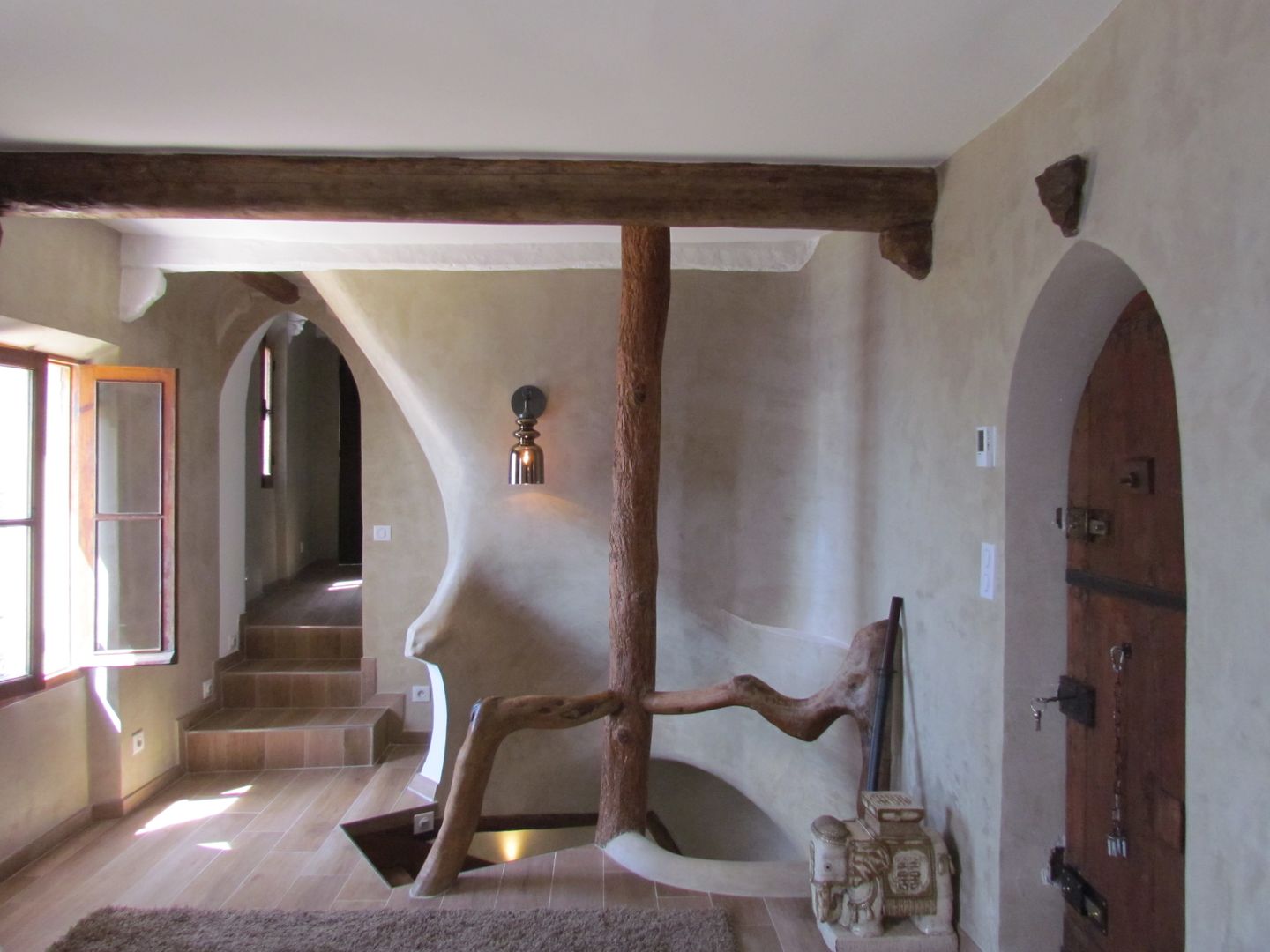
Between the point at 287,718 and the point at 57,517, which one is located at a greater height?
the point at 57,517

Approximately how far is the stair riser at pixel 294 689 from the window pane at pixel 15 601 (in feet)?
5.62

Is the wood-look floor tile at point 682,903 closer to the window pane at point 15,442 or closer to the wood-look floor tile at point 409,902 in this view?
the wood-look floor tile at point 409,902

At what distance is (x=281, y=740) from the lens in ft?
14.6

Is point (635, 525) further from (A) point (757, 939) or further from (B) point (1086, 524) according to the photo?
(B) point (1086, 524)

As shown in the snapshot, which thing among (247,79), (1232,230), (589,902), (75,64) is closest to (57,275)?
(75,64)

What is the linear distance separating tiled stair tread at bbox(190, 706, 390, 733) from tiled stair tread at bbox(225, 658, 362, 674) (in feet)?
0.70

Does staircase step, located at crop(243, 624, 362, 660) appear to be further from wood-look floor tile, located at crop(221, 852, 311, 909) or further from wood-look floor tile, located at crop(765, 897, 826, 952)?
wood-look floor tile, located at crop(765, 897, 826, 952)

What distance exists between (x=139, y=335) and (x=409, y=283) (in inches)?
48.7

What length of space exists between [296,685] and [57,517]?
75.4 inches

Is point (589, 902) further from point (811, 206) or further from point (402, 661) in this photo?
point (402, 661)

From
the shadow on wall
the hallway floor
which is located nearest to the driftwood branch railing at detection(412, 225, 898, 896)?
the shadow on wall

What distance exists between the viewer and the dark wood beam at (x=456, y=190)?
2426 millimetres

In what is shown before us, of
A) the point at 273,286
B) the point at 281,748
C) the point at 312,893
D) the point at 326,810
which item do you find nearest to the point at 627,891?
the point at 312,893

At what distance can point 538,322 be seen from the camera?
3.94 meters
